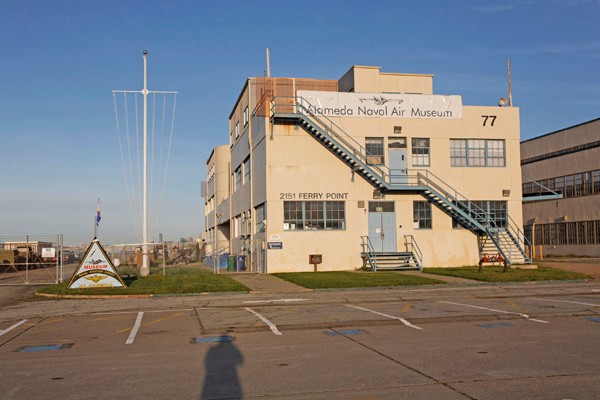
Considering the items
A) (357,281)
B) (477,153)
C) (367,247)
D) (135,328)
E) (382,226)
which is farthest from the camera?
(477,153)

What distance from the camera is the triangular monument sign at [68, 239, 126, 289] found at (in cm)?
2317

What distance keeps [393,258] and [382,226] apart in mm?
1756

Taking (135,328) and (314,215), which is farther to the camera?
(314,215)

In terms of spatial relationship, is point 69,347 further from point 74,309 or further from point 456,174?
point 456,174

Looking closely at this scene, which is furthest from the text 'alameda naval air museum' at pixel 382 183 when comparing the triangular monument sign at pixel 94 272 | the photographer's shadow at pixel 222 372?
the photographer's shadow at pixel 222 372

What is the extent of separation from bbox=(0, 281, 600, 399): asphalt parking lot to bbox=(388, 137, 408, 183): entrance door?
48.9 feet

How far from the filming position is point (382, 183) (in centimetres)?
3206

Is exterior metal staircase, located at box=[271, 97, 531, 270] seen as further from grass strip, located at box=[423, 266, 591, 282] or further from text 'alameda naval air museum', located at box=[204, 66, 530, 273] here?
grass strip, located at box=[423, 266, 591, 282]

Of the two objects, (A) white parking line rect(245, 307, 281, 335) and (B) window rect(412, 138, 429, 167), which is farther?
(B) window rect(412, 138, 429, 167)

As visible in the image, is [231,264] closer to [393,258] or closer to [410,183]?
[393,258]

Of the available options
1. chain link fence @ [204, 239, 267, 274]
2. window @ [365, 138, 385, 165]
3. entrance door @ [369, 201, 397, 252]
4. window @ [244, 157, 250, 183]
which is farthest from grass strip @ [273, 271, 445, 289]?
window @ [244, 157, 250, 183]

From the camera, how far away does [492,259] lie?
1299 inches

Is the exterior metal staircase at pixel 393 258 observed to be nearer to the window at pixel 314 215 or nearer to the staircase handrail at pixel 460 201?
the window at pixel 314 215

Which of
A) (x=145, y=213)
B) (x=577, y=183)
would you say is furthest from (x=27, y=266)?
(x=577, y=183)
